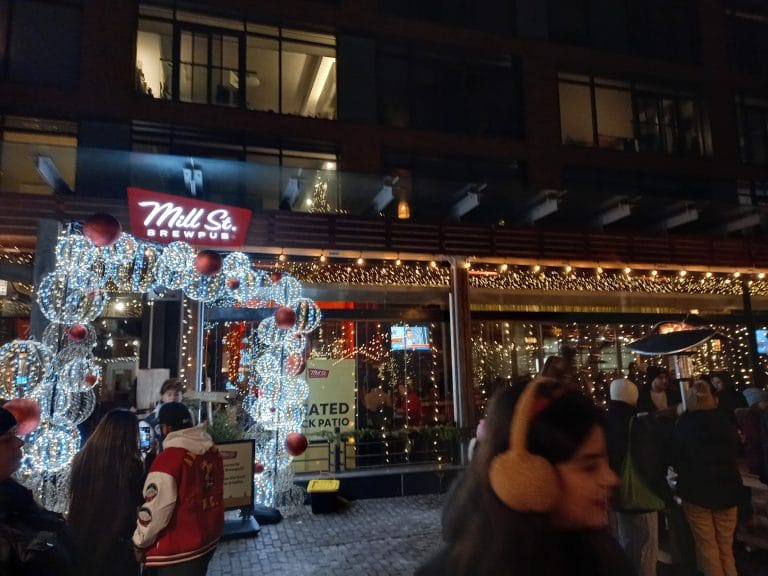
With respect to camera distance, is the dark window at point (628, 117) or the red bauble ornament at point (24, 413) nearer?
the red bauble ornament at point (24, 413)

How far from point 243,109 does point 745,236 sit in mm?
13063

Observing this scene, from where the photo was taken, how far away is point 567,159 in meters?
16.1

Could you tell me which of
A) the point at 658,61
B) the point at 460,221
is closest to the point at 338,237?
the point at 460,221

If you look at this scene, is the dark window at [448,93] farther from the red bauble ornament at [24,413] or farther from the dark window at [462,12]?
the red bauble ornament at [24,413]

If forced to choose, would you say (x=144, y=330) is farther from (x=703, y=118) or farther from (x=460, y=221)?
(x=703, y=118)

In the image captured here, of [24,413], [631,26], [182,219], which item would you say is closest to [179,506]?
[24,413]

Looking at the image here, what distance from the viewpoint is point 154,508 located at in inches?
141

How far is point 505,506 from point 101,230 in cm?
644

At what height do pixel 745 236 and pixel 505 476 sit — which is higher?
pixel 745 236

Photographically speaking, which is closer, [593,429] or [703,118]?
[593,429]

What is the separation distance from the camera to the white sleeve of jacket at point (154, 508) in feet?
11.7

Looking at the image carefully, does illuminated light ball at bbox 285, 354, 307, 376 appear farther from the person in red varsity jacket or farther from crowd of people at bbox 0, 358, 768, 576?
the person in red varsity jacket

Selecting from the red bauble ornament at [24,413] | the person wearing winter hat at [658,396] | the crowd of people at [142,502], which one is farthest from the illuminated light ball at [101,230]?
the person wearing winter hat at [658,396]

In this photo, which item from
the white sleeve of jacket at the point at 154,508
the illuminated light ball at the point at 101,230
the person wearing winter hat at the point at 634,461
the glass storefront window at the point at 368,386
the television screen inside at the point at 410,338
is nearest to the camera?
the white sleeve of jacket at the point at 154,508
